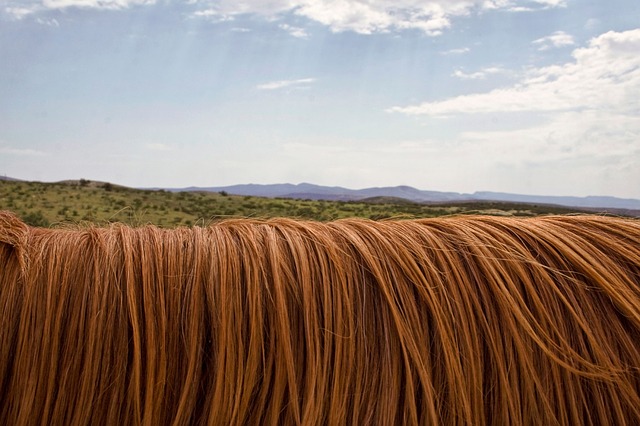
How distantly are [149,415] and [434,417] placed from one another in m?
0.79

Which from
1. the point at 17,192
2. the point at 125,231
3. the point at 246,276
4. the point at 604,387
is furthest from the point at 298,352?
the point at 17,192

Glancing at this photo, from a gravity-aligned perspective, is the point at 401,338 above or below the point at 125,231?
below

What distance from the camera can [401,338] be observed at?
1.50 m

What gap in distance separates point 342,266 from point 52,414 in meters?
0.94

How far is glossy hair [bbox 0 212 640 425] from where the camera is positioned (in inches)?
57.2

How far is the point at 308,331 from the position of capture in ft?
4.87

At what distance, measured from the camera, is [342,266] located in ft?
5.34

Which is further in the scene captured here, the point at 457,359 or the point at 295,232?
the point at 295,232

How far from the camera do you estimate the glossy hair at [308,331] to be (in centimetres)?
145

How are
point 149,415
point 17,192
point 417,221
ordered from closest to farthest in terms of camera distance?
point 149,415 → point 417,221 → point 17,192

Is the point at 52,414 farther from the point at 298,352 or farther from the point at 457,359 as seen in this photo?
the point at 457,359

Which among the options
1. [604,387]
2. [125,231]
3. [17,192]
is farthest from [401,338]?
[17,192]

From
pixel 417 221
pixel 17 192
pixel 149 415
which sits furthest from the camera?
pixel 17 192

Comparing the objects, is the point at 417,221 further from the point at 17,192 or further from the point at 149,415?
the point at 17,192
